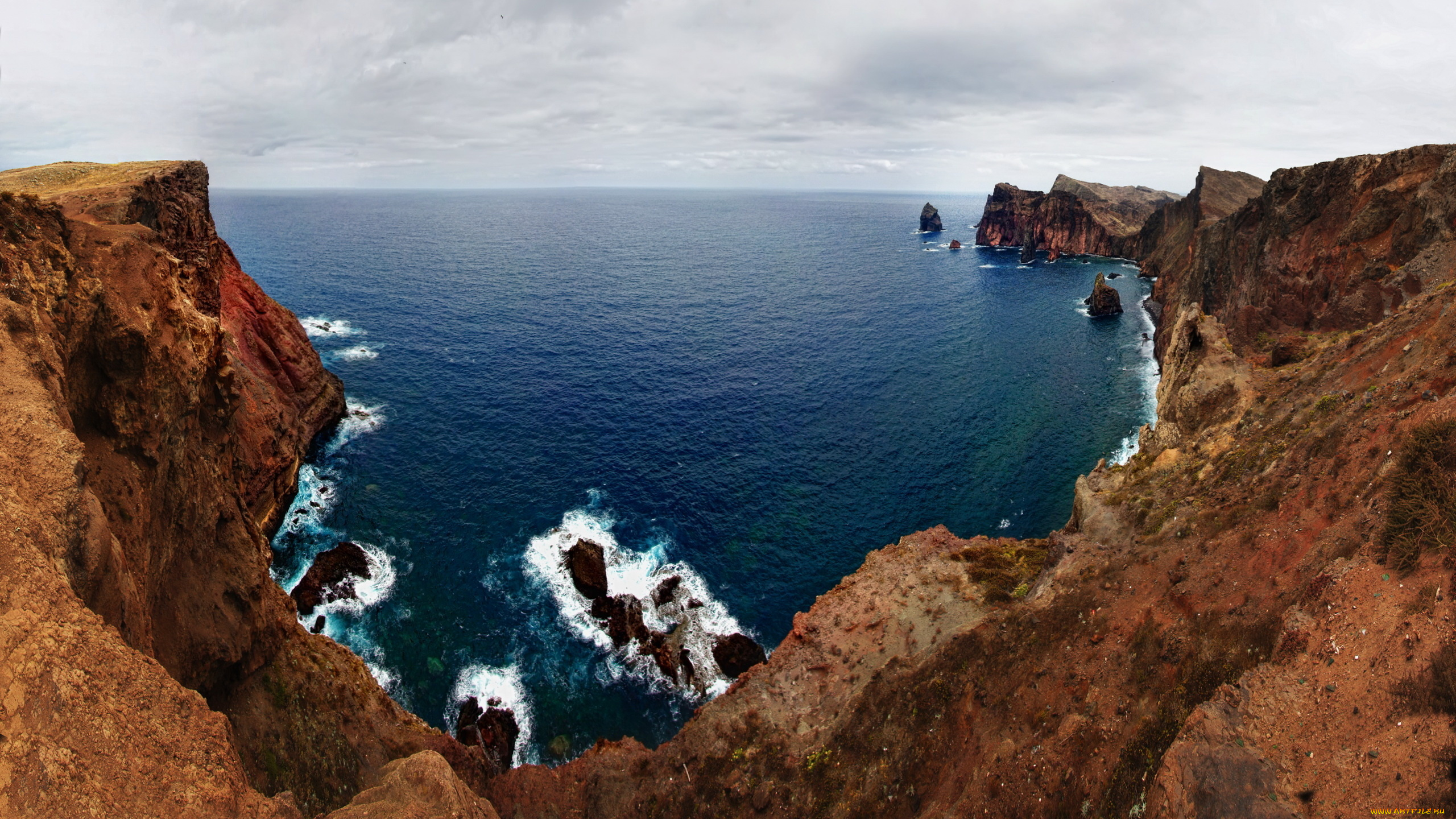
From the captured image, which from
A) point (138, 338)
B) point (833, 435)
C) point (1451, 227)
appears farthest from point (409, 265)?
point (1451, 227)

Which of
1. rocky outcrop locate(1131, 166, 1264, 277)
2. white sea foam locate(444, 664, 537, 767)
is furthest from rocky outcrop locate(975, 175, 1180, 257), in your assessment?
white sea foam locate(444, 664, 537, 767)

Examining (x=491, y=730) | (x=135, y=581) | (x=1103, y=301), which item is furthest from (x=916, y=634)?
(x=1103, y=301)

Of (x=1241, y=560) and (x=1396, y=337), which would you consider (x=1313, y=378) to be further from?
(x=1241, y=560)

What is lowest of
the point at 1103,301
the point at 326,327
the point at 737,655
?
the point at 737,655

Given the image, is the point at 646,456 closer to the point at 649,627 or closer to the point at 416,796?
the point at 649,627

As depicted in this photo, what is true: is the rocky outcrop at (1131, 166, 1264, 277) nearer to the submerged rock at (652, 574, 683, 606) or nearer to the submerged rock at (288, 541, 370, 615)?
the submerged rock at (652, 574, 683, 606)

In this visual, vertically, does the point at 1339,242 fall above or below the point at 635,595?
above
